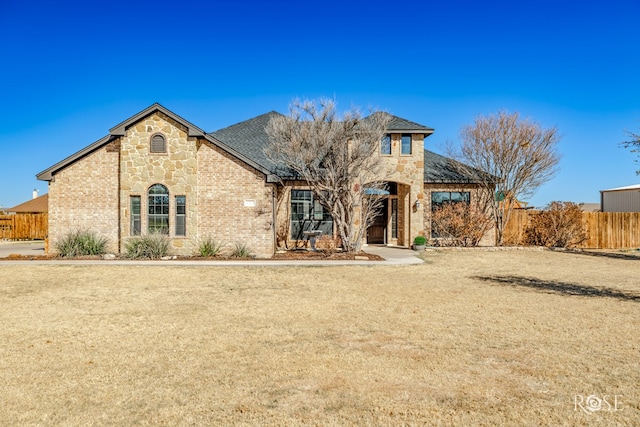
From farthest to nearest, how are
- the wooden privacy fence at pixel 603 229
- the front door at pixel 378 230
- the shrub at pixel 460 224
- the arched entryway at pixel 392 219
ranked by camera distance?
the front door at pixel 378 230, the wooden privacy fence at pixel 603 229, the arched entryway at pixel 392 219, the shrub at pixel 460 224

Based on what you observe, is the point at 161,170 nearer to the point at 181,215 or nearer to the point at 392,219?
the point at 181,215

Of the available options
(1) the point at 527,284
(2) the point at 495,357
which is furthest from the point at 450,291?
(2) the point at 495,357

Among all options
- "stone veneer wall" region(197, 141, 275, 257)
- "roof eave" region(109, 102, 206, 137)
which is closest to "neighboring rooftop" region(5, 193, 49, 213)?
"roof eave" region(109, 102, 206, 137)

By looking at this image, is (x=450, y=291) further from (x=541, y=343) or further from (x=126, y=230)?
(x=126, y=230)

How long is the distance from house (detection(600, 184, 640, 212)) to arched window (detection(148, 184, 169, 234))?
37107 millimetres

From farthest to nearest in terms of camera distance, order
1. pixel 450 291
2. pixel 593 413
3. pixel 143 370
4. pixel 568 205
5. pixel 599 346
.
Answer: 1. pixel 568 205
2. pixel 450 291
3. pixel 599 346
4. pixel 143 370
5. pixel 593 413

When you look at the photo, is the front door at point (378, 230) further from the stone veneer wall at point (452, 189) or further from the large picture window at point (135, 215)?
the large picture window at point (135, 215)

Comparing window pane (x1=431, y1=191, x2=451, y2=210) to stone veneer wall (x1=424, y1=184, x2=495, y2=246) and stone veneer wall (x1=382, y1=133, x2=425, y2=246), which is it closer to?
stone veneer wall (x1=424, y1=184, x2=495, y2=246)

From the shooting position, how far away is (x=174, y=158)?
16797 millimetres

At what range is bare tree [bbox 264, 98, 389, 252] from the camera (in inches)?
652

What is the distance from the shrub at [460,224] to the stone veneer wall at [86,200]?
578 inches

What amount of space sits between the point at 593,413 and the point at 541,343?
212 cm

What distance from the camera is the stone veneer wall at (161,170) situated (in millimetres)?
16703

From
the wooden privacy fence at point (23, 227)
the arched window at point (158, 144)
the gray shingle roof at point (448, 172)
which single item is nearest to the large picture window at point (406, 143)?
the gray shingle roof at point (448, 172)
